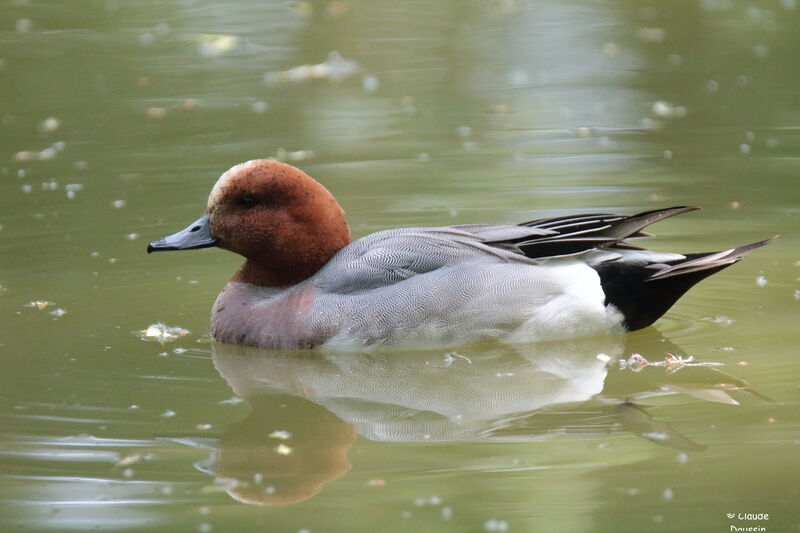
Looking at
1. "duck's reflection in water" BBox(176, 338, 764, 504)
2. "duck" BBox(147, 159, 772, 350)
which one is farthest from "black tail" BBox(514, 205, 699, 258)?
"duck's reflection in water" BBox(176, 338, 764, 504)

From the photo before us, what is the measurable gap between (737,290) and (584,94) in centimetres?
476

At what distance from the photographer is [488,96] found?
493 inches

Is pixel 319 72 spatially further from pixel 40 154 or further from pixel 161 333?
pixel 161 333

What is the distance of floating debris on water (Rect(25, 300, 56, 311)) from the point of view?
793 cm

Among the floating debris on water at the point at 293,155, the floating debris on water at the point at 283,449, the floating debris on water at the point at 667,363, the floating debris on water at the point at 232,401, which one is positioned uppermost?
the floating debris on water at the point at 293,155

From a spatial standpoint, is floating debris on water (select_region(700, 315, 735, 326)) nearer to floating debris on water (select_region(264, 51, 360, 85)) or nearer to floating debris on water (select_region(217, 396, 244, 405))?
floating debris on water (select_region(217, 396, 244, 405))

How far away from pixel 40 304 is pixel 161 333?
3.09ft

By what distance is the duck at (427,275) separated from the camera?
7082mm

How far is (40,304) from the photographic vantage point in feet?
26.1

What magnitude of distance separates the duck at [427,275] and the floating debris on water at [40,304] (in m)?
0.95

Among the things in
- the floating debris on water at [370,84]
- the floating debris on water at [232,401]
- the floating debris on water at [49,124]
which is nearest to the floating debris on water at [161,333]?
the floating debris on water at [232,401]

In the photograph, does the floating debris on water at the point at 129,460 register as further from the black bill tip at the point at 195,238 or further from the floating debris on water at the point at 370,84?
the floating debris on water at the point at 370,84

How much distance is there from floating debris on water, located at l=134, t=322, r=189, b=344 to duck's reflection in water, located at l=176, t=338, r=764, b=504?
0.30 metres

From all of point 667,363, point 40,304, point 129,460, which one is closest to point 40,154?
point 40,304
